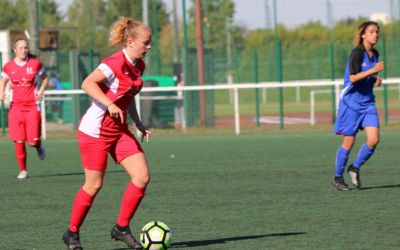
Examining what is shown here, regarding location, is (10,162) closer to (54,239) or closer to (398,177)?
(398,177)

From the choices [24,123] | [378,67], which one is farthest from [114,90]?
[24,123]

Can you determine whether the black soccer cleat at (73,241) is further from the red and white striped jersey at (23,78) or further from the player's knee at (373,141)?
the red and white striped jersey at (23,78)

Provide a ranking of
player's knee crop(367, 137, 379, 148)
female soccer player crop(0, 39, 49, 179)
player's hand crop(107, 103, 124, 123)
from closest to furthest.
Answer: player's hand crop(107, 103, 124, 123), player's knee crop(367, 137, 379, 148), female soccer player crop(0, 39, 49, 179)

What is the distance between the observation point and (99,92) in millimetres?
7500

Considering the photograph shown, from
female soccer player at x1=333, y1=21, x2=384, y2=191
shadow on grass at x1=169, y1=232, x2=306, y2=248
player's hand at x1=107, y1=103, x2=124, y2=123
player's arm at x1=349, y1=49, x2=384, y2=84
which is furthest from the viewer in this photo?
female soccer player at x1=333, y1=21, x2=384, y2=191

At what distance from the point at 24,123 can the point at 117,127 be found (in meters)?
6.88

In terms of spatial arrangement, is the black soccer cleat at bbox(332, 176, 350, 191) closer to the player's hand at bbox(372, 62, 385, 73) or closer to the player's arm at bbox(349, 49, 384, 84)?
the player's arm at bbox(349, 49, 384, 84)

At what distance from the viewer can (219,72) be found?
111ft

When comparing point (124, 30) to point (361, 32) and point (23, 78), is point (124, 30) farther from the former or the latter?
point (23, 78)

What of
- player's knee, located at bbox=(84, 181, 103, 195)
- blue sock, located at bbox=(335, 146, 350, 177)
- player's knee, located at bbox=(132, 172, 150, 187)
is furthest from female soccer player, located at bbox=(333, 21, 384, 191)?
player's knee, located at bbox=(84, 181, 103, 195)

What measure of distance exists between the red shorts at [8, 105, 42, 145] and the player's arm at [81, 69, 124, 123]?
6891 millimetres

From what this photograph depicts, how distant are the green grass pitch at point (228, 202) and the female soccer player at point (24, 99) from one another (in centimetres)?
53

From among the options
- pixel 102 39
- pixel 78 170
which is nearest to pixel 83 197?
pixel 78 170

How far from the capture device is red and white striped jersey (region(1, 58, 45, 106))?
1430 centimetres
